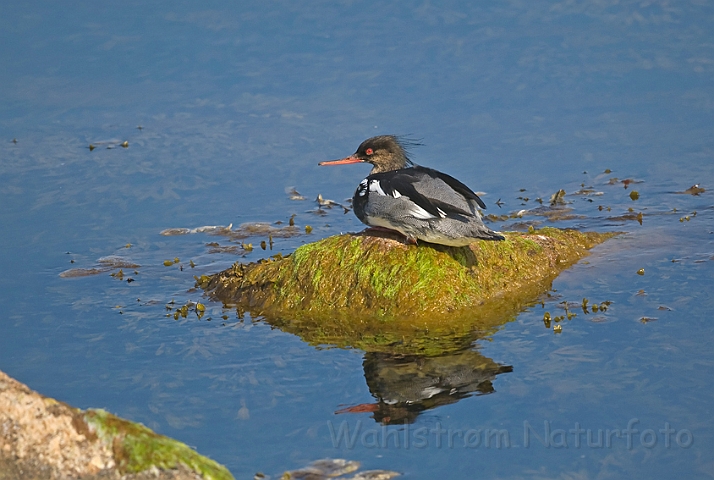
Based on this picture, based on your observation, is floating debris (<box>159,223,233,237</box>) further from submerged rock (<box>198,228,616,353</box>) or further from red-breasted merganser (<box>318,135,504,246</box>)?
red-breasted merganser (<box>318,135,504,246</box>)

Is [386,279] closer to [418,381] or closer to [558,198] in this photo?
[418,381]

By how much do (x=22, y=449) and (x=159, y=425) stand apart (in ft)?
6.01

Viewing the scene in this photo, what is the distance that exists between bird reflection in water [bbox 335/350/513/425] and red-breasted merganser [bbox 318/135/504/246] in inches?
42.0

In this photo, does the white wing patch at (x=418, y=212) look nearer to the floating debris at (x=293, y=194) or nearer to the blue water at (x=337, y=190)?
the blue water at (x=337, y=190)

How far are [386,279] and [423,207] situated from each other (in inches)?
30.0

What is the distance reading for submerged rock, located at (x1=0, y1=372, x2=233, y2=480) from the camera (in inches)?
178

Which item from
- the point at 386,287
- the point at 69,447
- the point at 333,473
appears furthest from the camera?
the point at 386,287

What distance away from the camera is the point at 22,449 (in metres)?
4.54

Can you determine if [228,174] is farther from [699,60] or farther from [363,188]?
[699,60]

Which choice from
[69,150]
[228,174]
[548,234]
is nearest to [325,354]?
[548,234]

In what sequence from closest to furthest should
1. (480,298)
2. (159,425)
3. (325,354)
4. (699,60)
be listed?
(159,425), (325,354), (480,298), (699,60)

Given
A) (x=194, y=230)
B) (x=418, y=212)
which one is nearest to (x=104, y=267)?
(x=194, y=230)

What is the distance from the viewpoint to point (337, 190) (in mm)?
11547

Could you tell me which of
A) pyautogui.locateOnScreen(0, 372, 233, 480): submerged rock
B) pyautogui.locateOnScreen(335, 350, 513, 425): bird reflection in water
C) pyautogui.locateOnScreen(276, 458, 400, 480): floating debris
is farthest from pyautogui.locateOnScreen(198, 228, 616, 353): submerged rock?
pyautogui.locateOnScreen(0, 372, 233, 480): submerged rock
